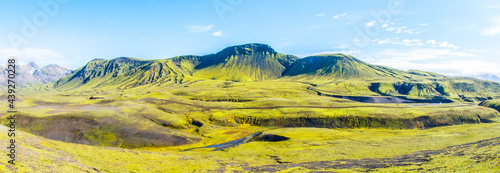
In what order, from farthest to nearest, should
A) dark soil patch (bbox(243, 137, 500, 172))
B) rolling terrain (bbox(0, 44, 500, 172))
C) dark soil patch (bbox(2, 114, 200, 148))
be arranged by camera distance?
dark soil patch (bbox(2, 114, 200, 148))
dark soil patch (bbox(243, 137, 500, 172))
rolling terrain (bbox(0, 44, 500, 172))

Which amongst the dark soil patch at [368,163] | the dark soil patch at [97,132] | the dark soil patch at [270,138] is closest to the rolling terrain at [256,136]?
the dark soil patch at [368,163]

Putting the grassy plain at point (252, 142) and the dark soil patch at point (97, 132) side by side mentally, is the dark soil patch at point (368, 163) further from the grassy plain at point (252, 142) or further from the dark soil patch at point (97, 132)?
the dark soil patch at point (97, 132)

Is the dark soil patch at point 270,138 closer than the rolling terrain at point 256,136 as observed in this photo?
No

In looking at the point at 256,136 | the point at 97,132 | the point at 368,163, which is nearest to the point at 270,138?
the point at 256,136

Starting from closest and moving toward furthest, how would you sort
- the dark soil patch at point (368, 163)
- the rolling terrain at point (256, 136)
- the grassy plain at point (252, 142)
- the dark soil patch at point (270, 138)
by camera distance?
the grassy plain at point (252, 142)
the rolling terrain at point (256, 136)
the dark soil patch at point (368, 163)
the dark soil patch at point (270, 138)

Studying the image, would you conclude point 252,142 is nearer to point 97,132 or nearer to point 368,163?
point 368,163

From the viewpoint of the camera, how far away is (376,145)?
250 feet

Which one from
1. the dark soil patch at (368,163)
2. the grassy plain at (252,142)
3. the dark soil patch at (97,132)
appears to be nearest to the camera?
the grassy plain at (252,142)

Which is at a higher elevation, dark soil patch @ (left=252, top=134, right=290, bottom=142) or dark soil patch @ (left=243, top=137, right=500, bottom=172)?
dark soil patch @ (left=243, top=137, right=500, bottom=172)

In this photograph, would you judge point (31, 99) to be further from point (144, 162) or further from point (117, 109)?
point (144, 162)

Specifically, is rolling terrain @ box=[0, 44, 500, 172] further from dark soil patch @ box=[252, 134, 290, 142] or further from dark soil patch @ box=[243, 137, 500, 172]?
dark soil patch @ box=[252, 134, 290, 142]

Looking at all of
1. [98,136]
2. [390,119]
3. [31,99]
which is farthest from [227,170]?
[31,99]

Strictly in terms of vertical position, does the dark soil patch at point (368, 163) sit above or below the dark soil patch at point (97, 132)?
above

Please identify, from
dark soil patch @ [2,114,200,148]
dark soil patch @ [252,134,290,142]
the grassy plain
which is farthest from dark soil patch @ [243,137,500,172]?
dark soil patch @ [2,114,200,148]
